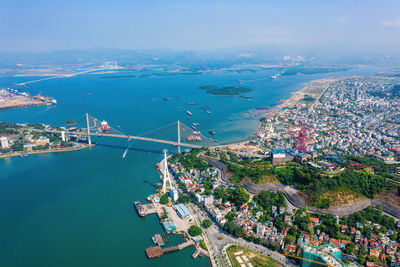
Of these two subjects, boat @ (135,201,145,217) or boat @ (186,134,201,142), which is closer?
boat @ (135,201,145,217)

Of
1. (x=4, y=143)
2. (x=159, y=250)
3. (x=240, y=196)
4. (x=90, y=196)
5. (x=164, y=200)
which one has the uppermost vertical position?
(x=4, y=143)

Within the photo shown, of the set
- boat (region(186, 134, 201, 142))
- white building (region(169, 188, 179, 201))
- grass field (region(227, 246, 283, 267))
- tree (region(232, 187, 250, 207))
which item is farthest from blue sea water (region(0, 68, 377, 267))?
tree (region(232, 187, 250, 207))

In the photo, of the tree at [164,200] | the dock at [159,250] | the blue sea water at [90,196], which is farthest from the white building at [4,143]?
the dock at [159,250]

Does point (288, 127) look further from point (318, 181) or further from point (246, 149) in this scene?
point (318, 181)

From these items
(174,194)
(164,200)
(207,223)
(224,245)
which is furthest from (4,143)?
(224,245)

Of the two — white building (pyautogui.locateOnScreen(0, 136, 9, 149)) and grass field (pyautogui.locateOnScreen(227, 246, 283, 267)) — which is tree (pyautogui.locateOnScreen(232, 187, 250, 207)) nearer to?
grass field (pyautogui.locateOnScreen(227, 246, 283, 267))

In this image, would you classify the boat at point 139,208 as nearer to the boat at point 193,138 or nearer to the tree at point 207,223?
the tree at point 207,223

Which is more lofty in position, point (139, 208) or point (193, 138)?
point (193, 138)

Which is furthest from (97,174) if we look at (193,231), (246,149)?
(246,149)

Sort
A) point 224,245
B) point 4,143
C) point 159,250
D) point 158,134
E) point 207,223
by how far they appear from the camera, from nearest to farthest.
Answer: point 159,250, point 224,245, point 207,223, point 4,143, point 158,134

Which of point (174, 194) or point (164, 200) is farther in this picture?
point (174, 194)

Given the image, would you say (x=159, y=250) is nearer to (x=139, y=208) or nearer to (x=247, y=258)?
(x=139, y=208)
